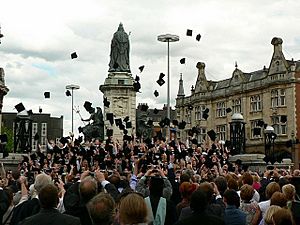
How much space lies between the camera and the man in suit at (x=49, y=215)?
5.96 m

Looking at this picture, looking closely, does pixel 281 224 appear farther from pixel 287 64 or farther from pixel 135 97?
Answer: pixel 287 64

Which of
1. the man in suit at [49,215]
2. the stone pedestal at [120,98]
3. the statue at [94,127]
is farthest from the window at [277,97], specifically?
the man in suit at [49,215]

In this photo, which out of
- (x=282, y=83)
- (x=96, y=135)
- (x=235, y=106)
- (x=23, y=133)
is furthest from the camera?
(x=235, y=106)

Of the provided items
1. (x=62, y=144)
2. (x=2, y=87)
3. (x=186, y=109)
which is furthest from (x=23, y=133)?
(x=186, y=109)

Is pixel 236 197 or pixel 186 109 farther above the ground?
pixel 186 109

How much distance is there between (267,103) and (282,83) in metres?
3.11

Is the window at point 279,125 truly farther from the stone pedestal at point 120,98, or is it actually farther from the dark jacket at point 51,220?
the dark jacket at point 51,220

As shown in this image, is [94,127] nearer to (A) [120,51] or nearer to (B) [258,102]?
(A) [120,51]

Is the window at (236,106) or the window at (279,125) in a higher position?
the window at (236,106)

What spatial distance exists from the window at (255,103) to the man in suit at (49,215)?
5617 centimetres

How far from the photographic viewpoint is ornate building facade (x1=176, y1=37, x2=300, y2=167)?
55.8 meters

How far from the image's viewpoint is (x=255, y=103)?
61750mm

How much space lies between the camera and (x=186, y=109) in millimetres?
75688

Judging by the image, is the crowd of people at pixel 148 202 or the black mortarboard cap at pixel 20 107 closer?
the crowd of people at pixel 148 202
